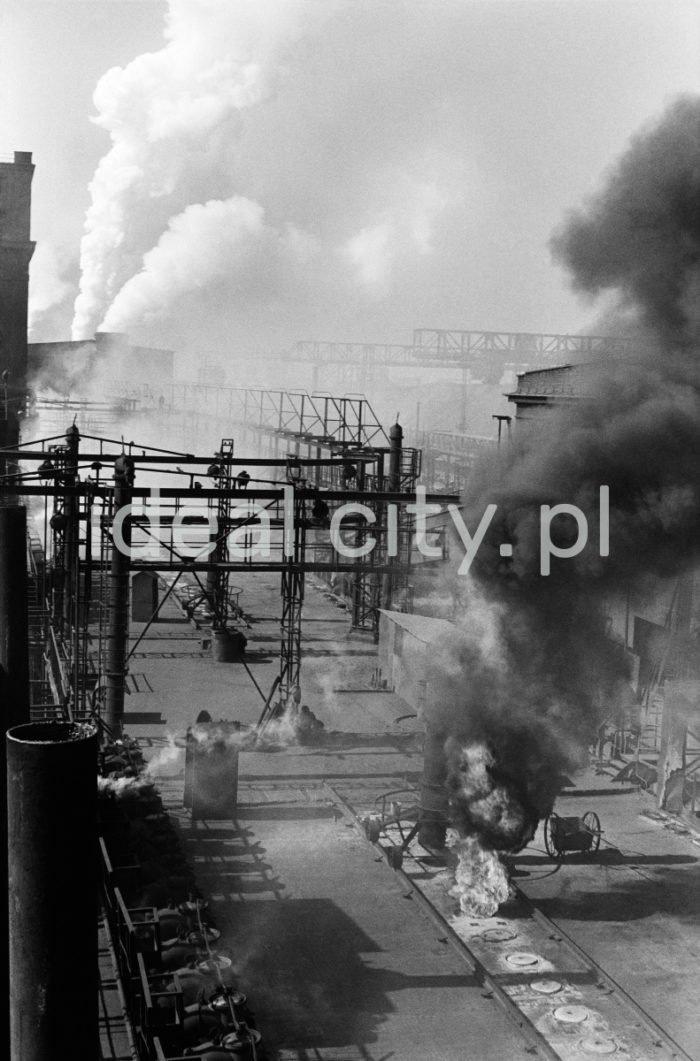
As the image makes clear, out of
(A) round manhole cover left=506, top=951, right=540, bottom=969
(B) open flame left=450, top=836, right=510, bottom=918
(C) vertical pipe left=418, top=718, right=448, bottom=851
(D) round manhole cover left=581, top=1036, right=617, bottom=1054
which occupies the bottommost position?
(D) round manhole cover left=581, top=1036, right=617, bottom=1054

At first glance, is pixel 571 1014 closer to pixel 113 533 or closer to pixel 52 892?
pixel 52 892

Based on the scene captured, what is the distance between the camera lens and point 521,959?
13.6 meters

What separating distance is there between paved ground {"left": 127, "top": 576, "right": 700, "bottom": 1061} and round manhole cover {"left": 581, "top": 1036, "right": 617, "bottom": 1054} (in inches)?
27.3

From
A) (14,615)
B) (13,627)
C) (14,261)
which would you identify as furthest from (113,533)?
(14,261)

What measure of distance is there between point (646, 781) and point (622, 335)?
27.7 feet

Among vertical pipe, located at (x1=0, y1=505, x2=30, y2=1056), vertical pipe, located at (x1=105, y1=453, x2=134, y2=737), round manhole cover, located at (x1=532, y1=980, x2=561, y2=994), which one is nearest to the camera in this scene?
vertical pipe, located at (x1=0, y1=505, x2=30, y2=1056)

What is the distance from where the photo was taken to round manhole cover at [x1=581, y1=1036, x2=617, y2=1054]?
11602 millimetres

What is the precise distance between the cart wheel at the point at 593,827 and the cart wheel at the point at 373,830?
3.21 meters

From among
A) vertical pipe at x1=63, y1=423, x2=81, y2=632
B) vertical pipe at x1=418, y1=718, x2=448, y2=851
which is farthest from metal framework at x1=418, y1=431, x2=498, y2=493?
vertical pipe at x1=418, y1=718, x2=448, y2=851

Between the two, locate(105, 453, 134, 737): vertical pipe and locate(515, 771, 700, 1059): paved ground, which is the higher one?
locate(105, 453, 134, 737): vertical pipe

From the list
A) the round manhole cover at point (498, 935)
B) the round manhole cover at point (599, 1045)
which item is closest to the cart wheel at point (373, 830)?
the round manhole cover at point (498, 935)

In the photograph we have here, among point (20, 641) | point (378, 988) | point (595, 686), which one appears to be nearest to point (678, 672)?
point (595, 686)

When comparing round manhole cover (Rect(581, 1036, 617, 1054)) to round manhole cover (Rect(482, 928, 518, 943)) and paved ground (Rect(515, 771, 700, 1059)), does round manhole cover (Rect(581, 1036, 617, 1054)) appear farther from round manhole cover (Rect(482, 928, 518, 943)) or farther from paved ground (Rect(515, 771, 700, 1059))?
round manhole cover (Rect(482, 928, 518, 943))

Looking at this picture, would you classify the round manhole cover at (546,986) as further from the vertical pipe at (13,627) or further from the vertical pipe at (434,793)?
the vertical pipe at (13,627)
